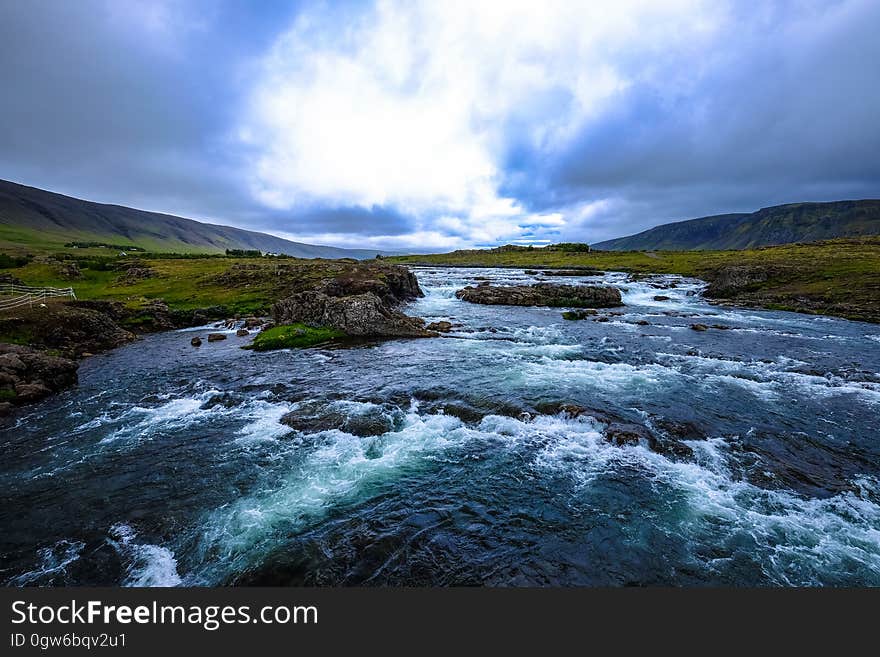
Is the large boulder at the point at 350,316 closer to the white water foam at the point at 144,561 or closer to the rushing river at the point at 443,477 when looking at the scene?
the rushing river at the point at 443,477

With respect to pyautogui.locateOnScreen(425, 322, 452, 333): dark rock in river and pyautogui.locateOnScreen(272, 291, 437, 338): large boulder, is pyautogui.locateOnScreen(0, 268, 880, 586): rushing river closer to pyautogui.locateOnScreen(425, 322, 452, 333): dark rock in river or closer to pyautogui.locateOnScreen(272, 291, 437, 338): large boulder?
pyautogui.locateOnScreen(272, 291, 437, 338): large boulder

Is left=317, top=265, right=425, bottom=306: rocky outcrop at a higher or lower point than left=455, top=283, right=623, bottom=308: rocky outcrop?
higher

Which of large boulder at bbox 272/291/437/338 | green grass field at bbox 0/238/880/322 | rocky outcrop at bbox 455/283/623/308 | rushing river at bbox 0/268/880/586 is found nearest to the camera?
rushing river at bbox 0/268/880/586

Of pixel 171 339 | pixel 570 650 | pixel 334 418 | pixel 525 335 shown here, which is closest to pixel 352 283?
pixel 171 339

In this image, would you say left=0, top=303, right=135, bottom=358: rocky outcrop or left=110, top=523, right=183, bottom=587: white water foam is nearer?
left=110, top=523, right=183, bottom=587: white water foam

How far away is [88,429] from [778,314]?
229ft

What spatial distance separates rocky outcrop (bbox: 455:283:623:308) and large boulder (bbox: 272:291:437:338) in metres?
25.4

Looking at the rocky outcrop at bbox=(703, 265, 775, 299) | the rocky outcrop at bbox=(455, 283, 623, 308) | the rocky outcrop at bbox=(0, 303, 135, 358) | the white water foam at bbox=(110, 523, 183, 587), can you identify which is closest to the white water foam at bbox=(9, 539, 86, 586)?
the white water foam at bbox=(110, 523, 183, 587)

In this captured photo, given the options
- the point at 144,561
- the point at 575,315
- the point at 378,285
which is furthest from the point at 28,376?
the point at 575,315

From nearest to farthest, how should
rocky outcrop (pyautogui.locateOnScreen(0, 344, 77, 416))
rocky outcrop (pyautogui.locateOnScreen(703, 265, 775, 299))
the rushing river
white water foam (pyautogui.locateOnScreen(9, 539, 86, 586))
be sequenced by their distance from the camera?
white water foam (pyautogui.locateOnScreen(9, 539, 86, 586)), the rushing river, rocky outcrop (pyautogui.locateOnScreen(0, 344, 77, 416)), rocky outcrop (pyautogui.locateOnScreen(703, 265, 775, 299))

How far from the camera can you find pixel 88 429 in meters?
18.3

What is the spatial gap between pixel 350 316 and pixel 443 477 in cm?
2571

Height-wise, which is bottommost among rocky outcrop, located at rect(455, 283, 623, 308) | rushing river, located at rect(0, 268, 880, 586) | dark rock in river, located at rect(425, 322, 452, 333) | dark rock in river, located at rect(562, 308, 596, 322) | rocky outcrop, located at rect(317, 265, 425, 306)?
rushing river, located at rect(0, 268, 880, 586)

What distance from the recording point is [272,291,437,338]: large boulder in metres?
37.2
